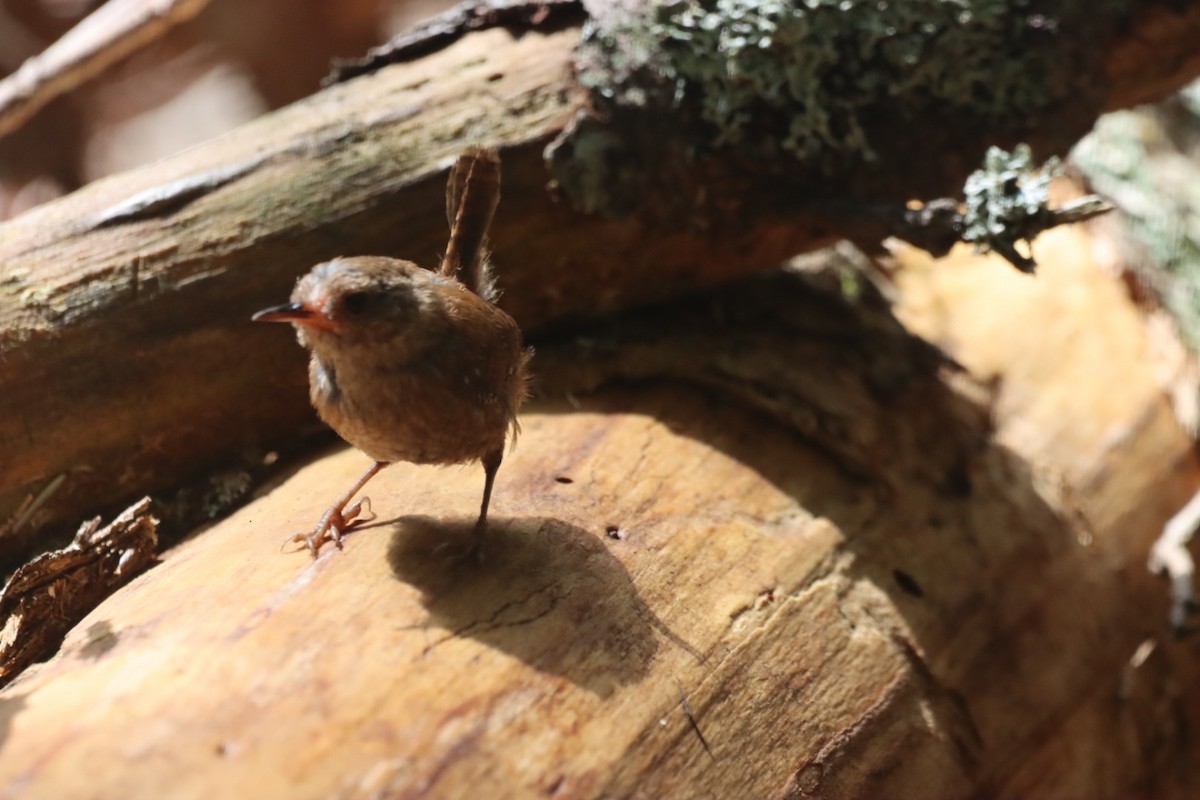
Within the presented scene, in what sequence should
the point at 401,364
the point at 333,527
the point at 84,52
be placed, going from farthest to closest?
1. the point at 84,52
2. the point at 333,527
3. the point at 401,364

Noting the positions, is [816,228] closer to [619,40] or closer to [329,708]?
[619,40]

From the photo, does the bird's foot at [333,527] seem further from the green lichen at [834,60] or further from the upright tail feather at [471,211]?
the green lichen at [834,60]

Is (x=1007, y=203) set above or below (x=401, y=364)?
below

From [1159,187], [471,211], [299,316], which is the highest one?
[299,316]

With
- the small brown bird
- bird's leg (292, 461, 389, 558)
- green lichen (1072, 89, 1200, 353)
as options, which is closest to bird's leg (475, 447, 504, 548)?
the small brown bird

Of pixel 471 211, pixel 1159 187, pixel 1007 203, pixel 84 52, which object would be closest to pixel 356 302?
pixel 471 211

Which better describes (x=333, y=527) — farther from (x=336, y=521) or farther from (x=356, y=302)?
(x=356, y=302)

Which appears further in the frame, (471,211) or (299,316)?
(471,211)
